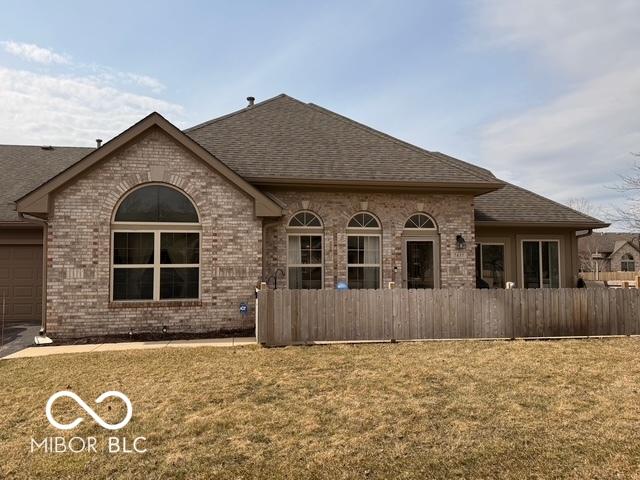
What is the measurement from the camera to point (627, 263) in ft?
171

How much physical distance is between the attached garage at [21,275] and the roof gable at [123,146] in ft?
12.1

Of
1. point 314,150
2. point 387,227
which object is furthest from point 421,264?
point 314,150

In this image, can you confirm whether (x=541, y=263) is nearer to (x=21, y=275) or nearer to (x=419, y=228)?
(x=419, y=228)

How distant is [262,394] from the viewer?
6027 millimetres

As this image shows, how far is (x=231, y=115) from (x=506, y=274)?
1103 centimetres

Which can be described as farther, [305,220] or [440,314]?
[305,220]

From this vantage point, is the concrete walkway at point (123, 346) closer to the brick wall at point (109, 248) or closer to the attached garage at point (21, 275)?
the brick wall at point (109, 248)

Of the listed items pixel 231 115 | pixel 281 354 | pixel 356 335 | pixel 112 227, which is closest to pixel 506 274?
pixel 356 335

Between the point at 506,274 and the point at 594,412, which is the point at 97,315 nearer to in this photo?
the point at 594,412

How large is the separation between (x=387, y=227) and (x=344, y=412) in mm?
7886

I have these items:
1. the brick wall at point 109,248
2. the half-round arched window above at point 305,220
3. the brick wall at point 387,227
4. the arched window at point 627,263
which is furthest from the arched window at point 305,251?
the arched window at point 627,263

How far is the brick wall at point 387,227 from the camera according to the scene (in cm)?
1216

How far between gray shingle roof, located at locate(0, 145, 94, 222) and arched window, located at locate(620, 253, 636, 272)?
57888mm

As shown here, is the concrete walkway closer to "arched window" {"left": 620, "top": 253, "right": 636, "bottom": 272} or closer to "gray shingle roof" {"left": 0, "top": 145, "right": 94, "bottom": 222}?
"gray shingle roof" {"left": 0, "top": 145, "right": 94, "bottom": 222}
